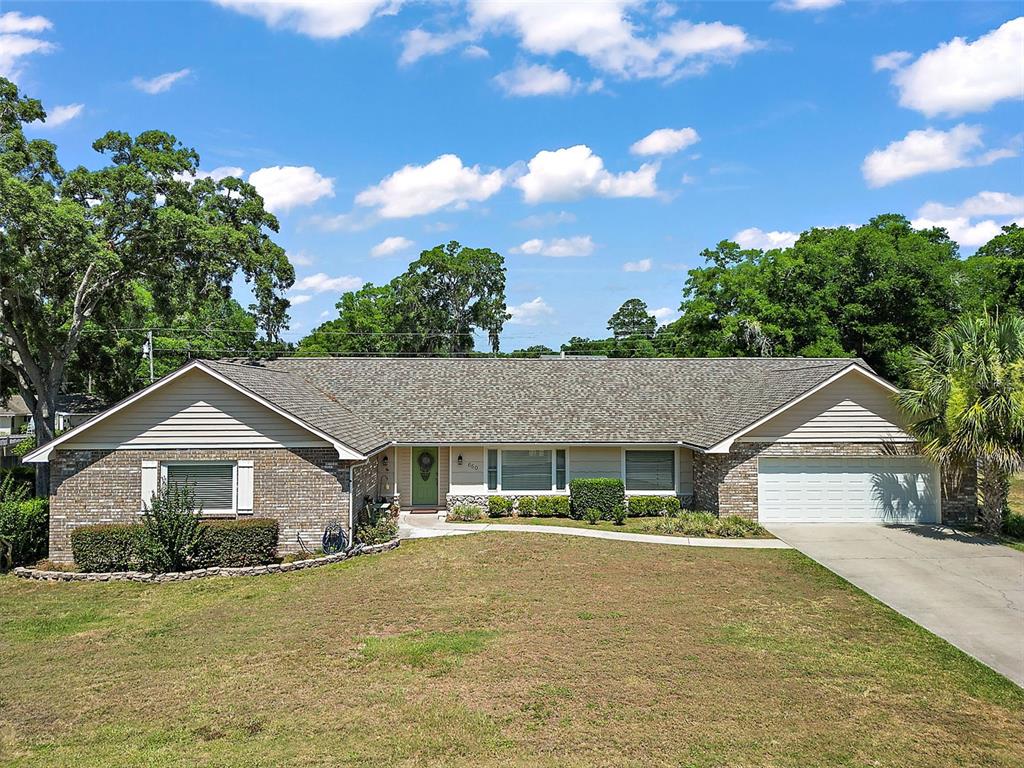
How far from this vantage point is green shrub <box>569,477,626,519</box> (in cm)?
2130

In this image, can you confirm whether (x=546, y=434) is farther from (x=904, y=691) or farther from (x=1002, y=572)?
Answer: (x=904, y=691)

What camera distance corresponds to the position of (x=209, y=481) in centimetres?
1684

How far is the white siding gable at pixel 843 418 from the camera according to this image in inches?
787

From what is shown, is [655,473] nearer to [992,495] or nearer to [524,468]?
[524,468]

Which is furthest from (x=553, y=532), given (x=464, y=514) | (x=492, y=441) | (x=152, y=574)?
(x=152, y=574)

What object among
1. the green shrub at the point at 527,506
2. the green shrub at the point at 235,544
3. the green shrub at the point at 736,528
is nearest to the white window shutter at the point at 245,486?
the green shrub at the point at 235,544

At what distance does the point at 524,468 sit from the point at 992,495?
13.3 metres

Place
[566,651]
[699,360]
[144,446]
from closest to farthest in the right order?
[566,651] < [144,446] < [699,360]

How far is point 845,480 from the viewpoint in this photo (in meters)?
20.2

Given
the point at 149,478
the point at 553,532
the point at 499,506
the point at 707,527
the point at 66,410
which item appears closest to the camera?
the point at 149,478

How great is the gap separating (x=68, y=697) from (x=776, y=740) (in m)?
8.79

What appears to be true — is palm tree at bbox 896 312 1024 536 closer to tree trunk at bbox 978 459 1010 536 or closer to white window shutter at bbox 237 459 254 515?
tree trunk at bbox 978 459 1010 536

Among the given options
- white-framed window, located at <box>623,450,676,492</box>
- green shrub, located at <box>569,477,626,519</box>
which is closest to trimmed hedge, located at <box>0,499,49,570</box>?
green shrub, located at <box>569,477,626,519</box>

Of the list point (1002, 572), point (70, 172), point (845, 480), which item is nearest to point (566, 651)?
point (1002, 572)
